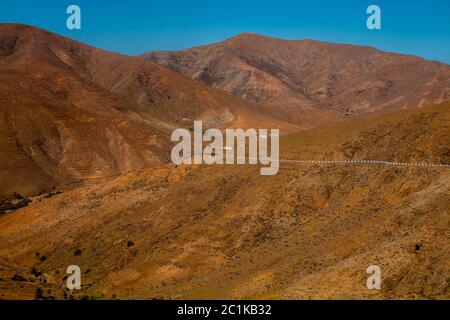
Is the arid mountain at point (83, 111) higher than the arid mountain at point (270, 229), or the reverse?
the arid mountain at point (83, 111)

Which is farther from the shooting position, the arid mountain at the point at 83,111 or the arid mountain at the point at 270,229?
the arid mountain at the point at 83,111

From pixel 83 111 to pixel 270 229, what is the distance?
6534 centimetres

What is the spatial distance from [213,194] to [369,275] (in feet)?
67.2

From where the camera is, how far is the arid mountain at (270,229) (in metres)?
25.2

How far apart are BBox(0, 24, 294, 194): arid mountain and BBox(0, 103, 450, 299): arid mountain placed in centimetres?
2855

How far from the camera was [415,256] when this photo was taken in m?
23.7

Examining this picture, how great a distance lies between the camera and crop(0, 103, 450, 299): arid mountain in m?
25.2

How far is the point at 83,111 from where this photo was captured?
95.7 meters

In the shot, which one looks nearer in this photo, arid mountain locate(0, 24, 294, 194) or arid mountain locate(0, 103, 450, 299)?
arid mountain locate(0, 103, 450, 299)

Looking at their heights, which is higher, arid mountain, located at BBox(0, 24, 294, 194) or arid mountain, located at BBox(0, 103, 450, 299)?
arid mountain, located at BBox(0, 24, 294, 194)

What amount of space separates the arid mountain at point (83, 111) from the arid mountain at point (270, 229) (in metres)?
28.6

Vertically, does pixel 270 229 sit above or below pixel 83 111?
below

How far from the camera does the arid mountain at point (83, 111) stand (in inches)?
3164

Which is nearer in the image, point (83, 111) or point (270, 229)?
point (270, 229)
